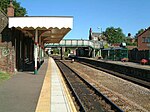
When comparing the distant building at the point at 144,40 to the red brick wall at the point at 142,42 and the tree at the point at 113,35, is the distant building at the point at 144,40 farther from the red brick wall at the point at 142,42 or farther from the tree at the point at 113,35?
the tree at the point at 113,35

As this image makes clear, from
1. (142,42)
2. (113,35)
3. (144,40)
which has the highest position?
(113,35)

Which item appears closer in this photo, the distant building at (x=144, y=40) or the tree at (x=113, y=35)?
the distant building at (x=144, y=40)

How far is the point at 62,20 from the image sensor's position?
21672 mm

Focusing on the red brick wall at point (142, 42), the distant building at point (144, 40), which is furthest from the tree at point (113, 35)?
the distant building at point (144, 40)

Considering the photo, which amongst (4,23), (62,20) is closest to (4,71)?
(4,23)

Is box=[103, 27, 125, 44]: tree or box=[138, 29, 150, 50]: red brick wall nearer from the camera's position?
box=[138, 29, 150, 50]: red brick wall

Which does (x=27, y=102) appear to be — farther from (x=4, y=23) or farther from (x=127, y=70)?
(x=127, y=70)

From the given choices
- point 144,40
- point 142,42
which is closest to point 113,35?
point 142,42

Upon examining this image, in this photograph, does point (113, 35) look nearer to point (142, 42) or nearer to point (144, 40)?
point (142, 42)

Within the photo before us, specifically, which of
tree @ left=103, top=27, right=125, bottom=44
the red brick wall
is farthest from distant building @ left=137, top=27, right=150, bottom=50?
tree @ left=103, top=27, right=125, bottom=44

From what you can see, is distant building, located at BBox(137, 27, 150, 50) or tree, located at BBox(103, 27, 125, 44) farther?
tree, located at BBox(103, 27, 125, 44)

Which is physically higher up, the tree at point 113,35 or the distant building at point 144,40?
the tree at point 113,35

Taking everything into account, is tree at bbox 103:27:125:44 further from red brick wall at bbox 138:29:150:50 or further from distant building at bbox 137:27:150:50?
distant building at bbox 137:27:150:50

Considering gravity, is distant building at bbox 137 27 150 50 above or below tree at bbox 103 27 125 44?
below
